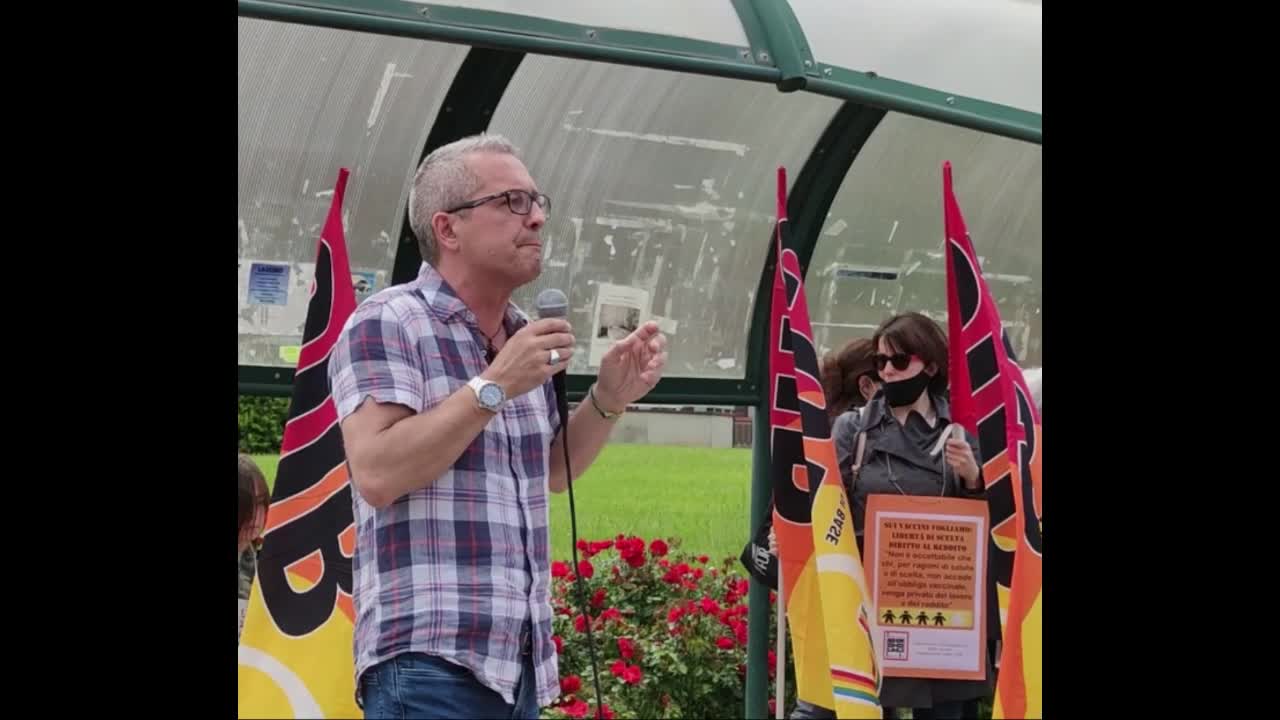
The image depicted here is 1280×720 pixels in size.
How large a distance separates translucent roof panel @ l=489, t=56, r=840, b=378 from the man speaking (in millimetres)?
1898

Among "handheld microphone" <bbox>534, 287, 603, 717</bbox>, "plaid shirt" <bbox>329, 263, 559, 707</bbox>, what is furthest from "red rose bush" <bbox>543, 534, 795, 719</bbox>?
"plaid shirt" <bbox>329, 263, 559, 707</bbox>

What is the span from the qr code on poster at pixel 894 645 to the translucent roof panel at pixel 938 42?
1.72 metres

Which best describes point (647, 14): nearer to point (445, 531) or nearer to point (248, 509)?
point (445, 531)

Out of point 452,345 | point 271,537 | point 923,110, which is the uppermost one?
point 923,110

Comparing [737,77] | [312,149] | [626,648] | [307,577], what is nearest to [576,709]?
[626,648]

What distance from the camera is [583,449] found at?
2.78 m

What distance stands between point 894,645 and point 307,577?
1.88 meters

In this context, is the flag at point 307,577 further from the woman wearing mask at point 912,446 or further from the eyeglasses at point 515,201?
the woman wearing mask at point 912,446

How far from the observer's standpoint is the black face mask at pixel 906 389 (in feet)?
15.3

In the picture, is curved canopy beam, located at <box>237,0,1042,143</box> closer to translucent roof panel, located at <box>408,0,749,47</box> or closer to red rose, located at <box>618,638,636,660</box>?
translucent roof panel, located at <box>408,0,749,47</box>

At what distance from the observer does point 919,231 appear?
537 centimetres
